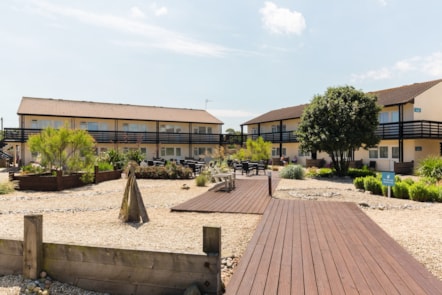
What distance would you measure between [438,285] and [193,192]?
9.58 meters

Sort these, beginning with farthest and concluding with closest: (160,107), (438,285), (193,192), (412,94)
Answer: (160,107), (412,94), (193,192), (438,285)

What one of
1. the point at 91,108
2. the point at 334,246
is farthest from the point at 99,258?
the point at 91,108

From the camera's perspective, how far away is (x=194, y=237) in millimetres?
5953

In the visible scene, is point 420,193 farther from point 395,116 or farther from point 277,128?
point 277,128

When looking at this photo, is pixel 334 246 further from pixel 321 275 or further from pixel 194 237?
pixel 194 237

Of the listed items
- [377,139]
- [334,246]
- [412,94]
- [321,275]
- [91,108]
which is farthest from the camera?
[91,108]

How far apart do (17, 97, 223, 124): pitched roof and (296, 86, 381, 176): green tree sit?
19.5 m

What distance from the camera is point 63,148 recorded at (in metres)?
15.1

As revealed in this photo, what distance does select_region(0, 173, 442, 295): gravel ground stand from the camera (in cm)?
514

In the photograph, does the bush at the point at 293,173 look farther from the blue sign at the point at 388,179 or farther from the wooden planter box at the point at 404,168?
the wooden planter box at the point at 404,168

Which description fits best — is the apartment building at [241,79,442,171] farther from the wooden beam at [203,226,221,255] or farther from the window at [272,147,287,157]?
the wooden beam at [203,226,221,255]

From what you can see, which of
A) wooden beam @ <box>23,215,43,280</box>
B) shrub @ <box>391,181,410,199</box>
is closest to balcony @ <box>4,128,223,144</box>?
shrub @ <box>391,181,410,199</box>

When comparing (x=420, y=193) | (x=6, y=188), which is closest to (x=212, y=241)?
(x=420, y=193)

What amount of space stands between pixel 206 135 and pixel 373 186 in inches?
1027
